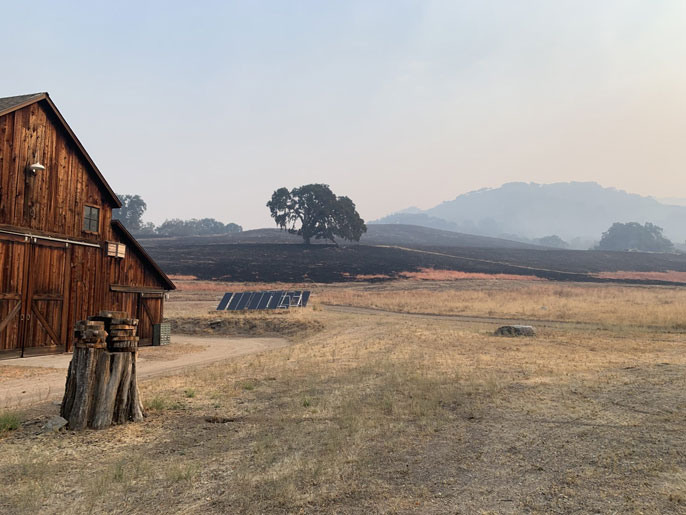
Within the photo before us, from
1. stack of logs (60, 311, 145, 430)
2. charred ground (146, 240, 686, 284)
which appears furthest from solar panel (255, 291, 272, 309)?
charred ground (146, 240, 686, 284)

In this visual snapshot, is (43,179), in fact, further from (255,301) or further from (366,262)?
(366,262)

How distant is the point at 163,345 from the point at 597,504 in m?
23.0

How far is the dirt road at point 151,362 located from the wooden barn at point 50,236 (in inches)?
65.1

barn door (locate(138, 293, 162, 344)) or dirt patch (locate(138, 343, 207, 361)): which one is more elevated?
barn door (locate(138, 293, 162, 344))

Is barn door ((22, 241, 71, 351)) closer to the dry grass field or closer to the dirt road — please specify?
the dirt road

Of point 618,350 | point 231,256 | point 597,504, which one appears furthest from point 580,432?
point 231,256

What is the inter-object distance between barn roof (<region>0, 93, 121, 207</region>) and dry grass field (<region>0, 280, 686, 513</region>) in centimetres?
1113

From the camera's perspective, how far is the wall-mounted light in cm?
1878

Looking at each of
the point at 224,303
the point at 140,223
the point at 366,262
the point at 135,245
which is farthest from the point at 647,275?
the point at 140,223

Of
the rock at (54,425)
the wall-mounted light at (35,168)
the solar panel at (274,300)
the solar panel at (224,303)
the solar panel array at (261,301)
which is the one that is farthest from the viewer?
the solar panel at (274,300)

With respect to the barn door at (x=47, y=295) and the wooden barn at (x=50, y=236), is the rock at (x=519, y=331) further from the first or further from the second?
the barn door at (x=47, y=295)

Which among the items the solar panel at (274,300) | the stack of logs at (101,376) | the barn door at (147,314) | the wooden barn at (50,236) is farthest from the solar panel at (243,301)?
the stack of logs at (101,376)

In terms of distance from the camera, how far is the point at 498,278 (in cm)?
7506

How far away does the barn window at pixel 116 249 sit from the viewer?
22.6 m
